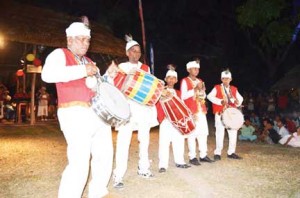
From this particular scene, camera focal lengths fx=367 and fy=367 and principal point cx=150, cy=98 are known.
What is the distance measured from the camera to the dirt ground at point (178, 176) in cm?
515

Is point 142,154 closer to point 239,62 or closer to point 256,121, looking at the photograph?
point 256,121

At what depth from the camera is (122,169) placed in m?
5.34

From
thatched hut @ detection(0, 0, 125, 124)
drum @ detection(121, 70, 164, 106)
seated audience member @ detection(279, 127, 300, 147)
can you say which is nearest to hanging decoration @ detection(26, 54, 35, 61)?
thatched hut @ detection(0, 0, 125, 124)

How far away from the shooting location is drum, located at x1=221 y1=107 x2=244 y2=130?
7.39 metres

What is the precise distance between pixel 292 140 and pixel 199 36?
14.5 metres

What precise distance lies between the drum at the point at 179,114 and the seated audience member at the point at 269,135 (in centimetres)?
585

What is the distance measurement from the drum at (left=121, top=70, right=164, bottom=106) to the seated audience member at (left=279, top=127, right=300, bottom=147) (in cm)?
660

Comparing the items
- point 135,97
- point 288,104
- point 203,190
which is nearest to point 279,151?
point 203,190

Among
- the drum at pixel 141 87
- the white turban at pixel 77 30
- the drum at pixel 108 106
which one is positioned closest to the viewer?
the drum at pixel 108 106

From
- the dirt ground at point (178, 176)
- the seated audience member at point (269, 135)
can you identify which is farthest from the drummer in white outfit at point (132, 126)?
the seated audience member at point (269, 135)

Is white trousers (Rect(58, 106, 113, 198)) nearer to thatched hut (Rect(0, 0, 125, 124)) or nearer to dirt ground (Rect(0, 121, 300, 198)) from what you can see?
dirt ground (Rect(0, 121, 300, 198))

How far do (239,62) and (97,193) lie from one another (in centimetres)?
2104

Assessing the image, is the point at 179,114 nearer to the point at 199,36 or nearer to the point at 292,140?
the point at 292,140

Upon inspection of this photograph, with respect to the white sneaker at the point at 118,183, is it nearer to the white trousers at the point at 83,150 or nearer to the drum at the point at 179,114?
the white trousers at the point at 83,150
